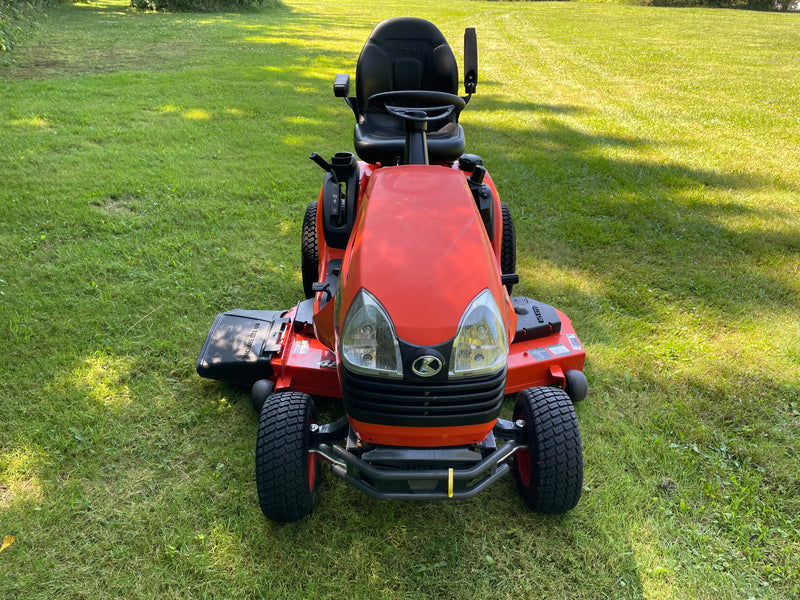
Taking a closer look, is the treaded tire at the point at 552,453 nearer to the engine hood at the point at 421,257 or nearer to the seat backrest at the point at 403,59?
the engine hood at the point at 421,257

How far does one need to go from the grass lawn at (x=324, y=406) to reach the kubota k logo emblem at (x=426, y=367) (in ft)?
2.67

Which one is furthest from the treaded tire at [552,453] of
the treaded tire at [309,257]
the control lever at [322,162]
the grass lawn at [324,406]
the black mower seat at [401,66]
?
the black mower seat at [401,66]

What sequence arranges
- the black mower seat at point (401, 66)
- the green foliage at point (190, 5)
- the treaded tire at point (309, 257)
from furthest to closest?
the green foliage at point (190, 5) → the black mower seat at point (401, 66) → the treaded tire at point (309, 257)

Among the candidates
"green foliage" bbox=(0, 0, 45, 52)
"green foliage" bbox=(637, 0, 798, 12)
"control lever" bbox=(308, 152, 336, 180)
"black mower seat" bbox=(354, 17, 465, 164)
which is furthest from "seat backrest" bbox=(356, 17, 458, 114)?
"green foliage" bbox=(637, 0, 798, 12)

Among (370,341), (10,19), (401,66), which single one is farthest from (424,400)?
(10,19)

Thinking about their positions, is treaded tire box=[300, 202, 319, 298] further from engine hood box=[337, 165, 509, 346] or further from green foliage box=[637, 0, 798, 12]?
green foliage box=[637, 0, 798, 12]

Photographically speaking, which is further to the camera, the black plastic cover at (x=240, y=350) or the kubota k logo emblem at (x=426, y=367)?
the black plastic cover at (x=240, y=350)

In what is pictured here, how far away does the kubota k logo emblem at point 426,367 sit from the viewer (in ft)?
5.72

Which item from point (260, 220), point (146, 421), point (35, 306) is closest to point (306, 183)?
point (260, 220)

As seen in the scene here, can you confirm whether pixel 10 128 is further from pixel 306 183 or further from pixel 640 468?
pixel 640 468

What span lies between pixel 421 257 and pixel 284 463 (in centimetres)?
91

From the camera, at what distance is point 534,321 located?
2764 mm

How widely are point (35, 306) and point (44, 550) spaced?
1854mm

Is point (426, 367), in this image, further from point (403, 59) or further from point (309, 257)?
point (403, 59)
